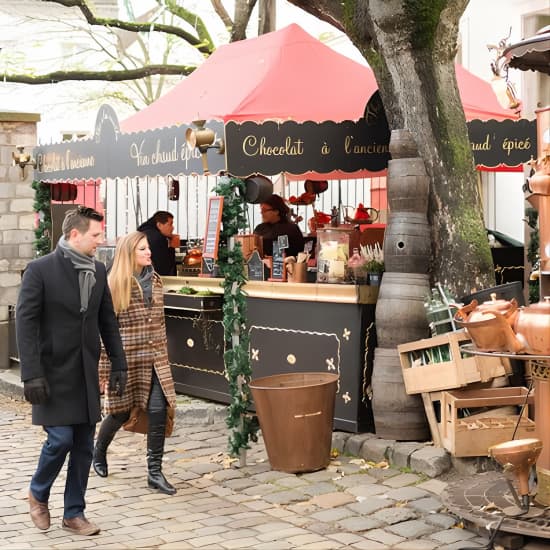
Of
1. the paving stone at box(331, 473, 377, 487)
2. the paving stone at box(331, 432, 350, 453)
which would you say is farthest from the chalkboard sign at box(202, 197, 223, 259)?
the paving stone at box(331, 473, 377, 487)

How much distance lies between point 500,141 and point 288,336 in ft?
8.69

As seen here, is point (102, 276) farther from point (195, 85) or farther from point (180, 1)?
point (180, 1)

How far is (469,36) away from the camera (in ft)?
47.4

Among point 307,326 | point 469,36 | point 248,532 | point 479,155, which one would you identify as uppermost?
point 469,36

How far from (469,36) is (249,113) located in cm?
577

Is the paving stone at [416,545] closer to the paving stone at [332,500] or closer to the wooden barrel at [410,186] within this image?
the paving stone at [332,500]

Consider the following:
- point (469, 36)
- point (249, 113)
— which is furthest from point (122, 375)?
point (469, 36)

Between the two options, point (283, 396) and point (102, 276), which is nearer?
point (102, 276)

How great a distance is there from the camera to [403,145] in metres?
8.48

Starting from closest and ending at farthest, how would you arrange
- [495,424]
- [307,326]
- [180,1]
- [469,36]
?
[495,424] < [307,326] < [469,36] < [180,1]

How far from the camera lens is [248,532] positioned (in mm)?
6500

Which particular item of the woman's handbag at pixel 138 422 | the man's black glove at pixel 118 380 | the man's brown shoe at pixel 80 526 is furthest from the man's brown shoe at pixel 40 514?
the woman's handbag at pixel 138 422

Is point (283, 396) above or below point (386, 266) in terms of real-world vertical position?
below

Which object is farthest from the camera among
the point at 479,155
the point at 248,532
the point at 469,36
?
the point at 469,36
